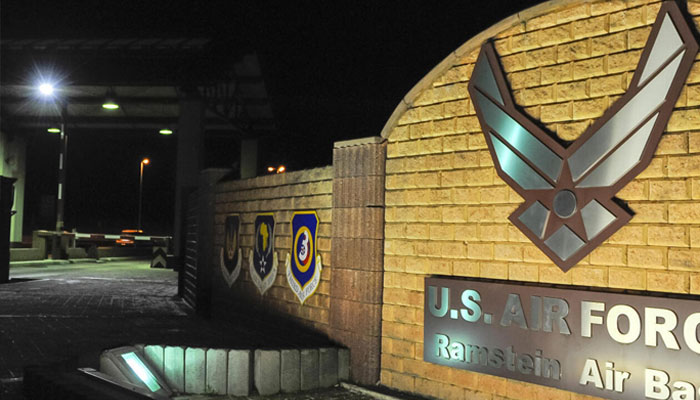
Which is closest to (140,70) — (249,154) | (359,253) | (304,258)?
(249,154)

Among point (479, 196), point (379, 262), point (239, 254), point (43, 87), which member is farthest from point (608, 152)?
point (43, 87)

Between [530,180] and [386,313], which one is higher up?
[530,180]

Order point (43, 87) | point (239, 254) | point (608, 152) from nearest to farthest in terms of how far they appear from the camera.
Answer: point (608, 152) < point (239, 254) < point (43, 87)

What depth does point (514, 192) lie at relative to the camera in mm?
6379

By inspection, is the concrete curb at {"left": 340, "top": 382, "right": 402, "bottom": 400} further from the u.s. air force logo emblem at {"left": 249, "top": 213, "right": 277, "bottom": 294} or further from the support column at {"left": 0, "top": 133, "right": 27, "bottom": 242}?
the support column at {"left": 0, "top": 133, "right": 27, "bottom": 242}

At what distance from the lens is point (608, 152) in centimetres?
565

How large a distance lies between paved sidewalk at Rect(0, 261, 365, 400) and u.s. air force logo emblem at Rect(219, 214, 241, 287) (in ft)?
2.74

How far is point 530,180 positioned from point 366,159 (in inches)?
90.1

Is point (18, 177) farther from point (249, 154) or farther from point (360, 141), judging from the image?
point (360, 141)

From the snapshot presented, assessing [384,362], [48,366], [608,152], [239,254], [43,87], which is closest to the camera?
[608,152]

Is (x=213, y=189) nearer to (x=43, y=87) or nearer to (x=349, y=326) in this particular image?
(x=349, y=326)

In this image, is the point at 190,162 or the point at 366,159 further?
the point at 190,162

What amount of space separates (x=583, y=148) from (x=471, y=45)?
68.2 inches

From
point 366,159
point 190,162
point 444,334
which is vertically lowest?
point 444,334
